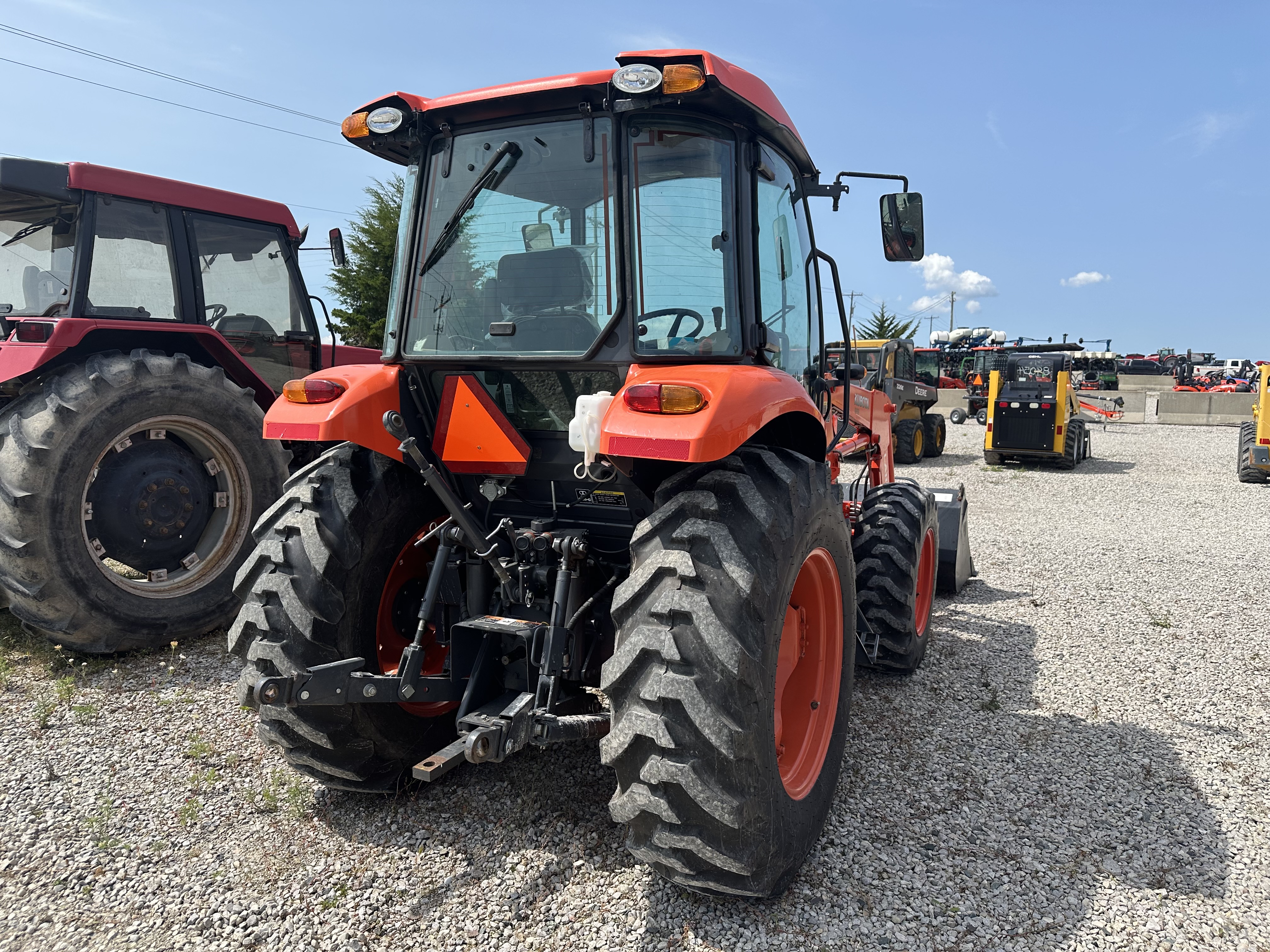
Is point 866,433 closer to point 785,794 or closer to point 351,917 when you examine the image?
point 785,794

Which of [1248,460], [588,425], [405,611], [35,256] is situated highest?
[35,256]

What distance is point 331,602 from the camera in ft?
8.96

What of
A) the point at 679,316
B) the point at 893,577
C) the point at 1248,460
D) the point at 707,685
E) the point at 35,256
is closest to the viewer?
the point at 707,685

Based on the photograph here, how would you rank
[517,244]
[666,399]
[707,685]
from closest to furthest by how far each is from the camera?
[707,685] < [666,399] < [517,244]

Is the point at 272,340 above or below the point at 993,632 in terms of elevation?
above

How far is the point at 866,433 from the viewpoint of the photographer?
5156mm

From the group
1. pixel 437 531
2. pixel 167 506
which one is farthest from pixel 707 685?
pixel 167 506

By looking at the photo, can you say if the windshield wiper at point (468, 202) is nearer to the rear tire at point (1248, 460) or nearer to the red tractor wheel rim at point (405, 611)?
the red tractor wheel rim at point (405, 611)

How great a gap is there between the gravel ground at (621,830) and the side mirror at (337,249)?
9.53 ft

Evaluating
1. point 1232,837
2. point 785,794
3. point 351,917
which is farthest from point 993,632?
point 351,917

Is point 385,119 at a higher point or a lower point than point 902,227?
higher

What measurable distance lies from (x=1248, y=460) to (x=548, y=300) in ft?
43.2

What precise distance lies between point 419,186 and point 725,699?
2173 millimetres

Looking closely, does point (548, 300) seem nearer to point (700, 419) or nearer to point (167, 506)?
point (700, 419)
